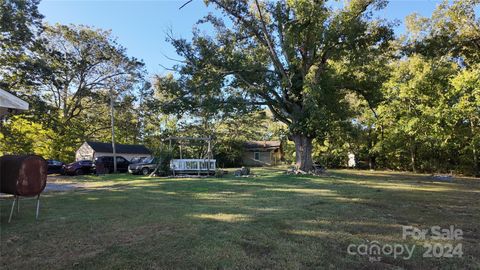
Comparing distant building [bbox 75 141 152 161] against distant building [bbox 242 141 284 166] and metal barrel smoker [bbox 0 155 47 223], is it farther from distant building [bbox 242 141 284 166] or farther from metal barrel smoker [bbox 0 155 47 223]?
metal barrel smoker [bbox 0 155 47 223]

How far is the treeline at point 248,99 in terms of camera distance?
19500 mm

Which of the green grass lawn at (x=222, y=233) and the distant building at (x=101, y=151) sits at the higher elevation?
the distant building at (x=101, y=151)

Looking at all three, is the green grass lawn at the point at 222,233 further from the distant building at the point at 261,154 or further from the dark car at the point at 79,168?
the distant building at the point at 261,154

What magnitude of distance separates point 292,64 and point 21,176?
1573 cm

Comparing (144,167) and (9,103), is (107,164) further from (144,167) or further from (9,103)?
(9,103)

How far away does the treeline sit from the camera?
1950cm

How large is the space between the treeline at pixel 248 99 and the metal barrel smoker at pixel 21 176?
42.8ft

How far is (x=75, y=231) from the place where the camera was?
541cm

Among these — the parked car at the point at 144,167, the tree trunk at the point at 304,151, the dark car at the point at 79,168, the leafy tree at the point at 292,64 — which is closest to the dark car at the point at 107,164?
the dark car at the point at 79,168

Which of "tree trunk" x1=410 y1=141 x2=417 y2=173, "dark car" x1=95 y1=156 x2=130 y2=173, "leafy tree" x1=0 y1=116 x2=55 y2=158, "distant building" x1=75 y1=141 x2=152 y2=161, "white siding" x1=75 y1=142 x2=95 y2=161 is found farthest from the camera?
"white siding" x1=75 y1=142 x2=95 y2=161

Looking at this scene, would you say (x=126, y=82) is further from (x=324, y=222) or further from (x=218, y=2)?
(x=324, y=222)

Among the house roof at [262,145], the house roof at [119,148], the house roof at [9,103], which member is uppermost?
Result: the house roof at [262,145]

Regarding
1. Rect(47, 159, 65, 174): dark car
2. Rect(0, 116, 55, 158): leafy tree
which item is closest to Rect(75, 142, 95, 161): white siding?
Rect(0, 116, 55, 158): leafy tree

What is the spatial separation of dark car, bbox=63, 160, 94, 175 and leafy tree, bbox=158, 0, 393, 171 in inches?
455
